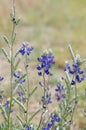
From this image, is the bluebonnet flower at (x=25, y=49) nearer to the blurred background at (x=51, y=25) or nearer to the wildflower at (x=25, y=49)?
the wildflower at (x=25, y=49)

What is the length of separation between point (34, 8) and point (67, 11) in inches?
37.2

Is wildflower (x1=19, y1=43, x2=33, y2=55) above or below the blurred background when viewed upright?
below

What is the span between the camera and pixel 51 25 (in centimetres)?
1227

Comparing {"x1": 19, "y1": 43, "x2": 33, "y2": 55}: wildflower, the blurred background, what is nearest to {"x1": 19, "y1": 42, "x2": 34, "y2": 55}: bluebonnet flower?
{"x1": 19, "y1": 43, "x2": 33, "y2": 55}: wildflower

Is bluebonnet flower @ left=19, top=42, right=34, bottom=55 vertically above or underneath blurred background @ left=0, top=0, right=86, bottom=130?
underneath

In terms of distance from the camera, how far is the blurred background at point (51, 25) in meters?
10.0

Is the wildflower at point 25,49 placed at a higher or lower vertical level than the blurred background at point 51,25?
lower

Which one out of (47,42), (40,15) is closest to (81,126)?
(47,42)

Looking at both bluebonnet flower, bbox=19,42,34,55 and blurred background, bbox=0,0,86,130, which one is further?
blurred background, bbox=0,0,86,130

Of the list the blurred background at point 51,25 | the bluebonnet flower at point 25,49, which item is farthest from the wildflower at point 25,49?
the blurred background at point 51,25

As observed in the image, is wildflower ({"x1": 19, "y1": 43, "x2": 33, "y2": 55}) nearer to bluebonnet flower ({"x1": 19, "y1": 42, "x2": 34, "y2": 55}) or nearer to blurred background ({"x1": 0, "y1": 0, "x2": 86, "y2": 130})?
bluebonnet flower ({"x1": 19, "y1": 42, "x2": 34, "y2": 55})

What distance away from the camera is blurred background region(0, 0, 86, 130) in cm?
1002

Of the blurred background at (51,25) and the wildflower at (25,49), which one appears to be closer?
the wildflower at (25,49)

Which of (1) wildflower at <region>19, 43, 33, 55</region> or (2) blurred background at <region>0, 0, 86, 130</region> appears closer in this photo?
(1) wildflower at <region>19, 43, 33, 55</region>
